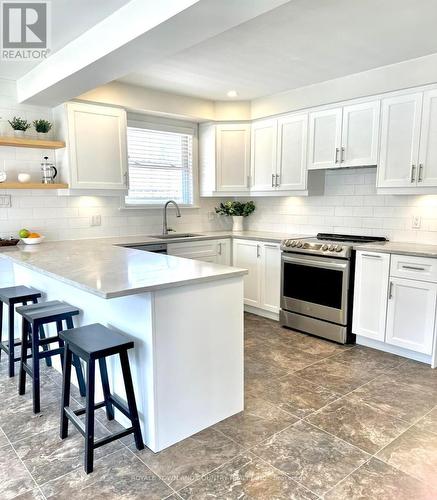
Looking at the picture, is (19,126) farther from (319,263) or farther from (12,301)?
(319,263)

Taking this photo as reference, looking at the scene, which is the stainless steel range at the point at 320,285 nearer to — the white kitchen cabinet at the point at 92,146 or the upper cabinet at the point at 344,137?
the upper cabinet at the point at 344,137

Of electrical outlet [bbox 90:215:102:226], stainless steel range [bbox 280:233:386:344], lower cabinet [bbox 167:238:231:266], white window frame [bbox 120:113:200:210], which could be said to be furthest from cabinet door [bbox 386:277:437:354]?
electrical outlet [bbox 90:215:102:226]

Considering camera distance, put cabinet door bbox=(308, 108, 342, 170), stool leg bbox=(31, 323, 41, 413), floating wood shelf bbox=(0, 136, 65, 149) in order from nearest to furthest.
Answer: stool leg bbox=(31, 323, 41, 413) → floating wood shelf bbox=(0, 136, 65, 149) → cabinet door bbox=(308, 108, 342, 170)

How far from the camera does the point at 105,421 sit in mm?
2336

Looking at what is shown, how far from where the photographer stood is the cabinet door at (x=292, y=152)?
4113 mm

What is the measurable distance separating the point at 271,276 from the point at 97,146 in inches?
89.4

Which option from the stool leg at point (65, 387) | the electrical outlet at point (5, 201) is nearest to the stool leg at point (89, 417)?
the stool leg at point (65, 387)

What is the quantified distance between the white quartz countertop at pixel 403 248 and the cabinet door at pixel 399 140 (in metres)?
0.54

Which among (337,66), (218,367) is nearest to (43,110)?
(337,66)

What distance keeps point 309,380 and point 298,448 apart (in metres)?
0.85

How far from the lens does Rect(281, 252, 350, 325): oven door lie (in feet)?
11.7

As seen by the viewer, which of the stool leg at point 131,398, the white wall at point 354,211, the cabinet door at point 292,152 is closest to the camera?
the stool leg at point 131,398

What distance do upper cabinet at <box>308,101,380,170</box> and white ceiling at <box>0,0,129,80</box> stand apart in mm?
2365

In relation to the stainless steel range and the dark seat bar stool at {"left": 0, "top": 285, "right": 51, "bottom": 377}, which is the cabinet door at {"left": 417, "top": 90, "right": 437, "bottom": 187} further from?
the dark seat bar stool at {"left": 0, "top": 285, "right": 51, "bottom": 377}
